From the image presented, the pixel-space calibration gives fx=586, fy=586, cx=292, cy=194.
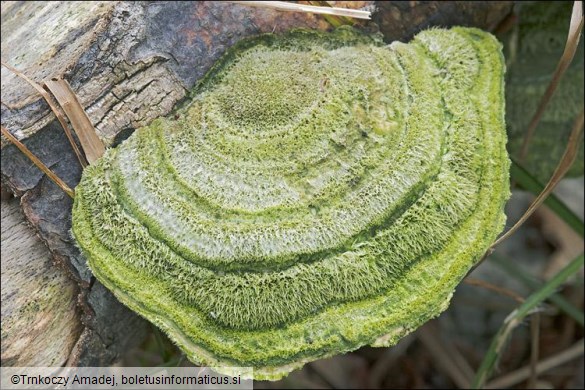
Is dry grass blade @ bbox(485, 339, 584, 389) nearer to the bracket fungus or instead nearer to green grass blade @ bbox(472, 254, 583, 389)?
green grass blade @ bbox(472, 254, 583, 389)

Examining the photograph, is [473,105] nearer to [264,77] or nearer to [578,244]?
[264,77]

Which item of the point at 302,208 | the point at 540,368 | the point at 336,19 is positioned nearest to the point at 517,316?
the point at 540,368

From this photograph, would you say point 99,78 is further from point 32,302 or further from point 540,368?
point 540,368

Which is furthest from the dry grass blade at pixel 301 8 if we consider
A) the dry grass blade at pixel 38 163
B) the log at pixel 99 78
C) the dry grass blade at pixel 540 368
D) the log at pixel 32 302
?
the dry grass blade at pixel 540 368

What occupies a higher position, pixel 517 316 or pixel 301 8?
pixel 301 8

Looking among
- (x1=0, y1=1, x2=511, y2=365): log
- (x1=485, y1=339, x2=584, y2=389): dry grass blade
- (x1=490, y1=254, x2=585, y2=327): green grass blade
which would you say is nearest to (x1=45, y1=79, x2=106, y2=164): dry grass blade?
(x1=0, y1=1, x2=511, y2=365): log
